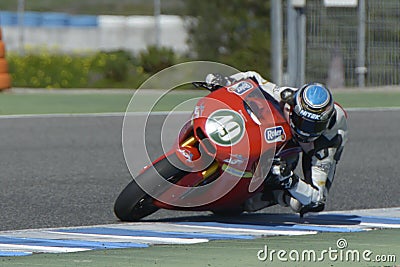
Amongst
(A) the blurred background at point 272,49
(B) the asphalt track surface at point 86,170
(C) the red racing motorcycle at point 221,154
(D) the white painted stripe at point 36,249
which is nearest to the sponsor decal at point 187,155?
(C) the red racing motorcycle at point 221,154

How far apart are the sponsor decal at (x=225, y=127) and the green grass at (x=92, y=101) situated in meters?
8.16

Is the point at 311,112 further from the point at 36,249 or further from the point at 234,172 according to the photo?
the point at 36,249

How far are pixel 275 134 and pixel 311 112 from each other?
28 centimetres

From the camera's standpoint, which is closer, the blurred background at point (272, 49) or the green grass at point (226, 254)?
the green grass at point (226, 254)

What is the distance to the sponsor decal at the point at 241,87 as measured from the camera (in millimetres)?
6914

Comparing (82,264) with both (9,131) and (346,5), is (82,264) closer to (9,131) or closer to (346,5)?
(9,131)

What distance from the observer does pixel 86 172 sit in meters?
10.2

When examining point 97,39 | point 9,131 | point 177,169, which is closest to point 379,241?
point 177,169

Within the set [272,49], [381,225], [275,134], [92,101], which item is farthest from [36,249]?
[272,49]

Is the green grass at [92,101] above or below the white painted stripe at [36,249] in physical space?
below

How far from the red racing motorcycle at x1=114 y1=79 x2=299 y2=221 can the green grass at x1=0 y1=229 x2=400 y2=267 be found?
0.45 m

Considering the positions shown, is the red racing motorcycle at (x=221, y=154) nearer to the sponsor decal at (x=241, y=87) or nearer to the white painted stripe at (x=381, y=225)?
the sponsor decal at (x=241, y=87)

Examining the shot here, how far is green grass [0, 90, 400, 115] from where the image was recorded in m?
16.2

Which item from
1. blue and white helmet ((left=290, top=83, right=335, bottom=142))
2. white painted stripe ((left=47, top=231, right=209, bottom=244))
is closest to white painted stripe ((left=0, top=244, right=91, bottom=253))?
white painted stripe ((left=47, top=231, right=209, bottom=244))
